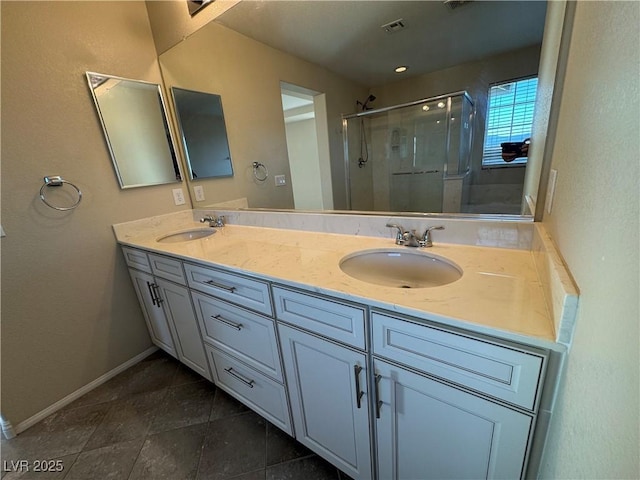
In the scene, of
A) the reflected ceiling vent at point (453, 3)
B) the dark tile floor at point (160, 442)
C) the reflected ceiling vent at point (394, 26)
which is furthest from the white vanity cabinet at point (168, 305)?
the reflected ceiling vent at point (453, 3)

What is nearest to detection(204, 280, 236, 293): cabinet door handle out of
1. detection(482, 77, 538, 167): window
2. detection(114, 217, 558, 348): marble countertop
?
detection(114, 217, 558, 348): marble countertop

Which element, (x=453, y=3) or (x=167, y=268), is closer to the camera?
(x=453, y=3)

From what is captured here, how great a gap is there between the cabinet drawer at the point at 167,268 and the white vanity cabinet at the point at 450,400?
107cm

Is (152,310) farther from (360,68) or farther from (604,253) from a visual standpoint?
(604,253)

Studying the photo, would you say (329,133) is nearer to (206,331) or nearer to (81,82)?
(206,331)

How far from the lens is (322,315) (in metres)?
0.87

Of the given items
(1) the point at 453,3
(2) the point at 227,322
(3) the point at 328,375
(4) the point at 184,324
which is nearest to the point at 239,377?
(2) the point at 227,322

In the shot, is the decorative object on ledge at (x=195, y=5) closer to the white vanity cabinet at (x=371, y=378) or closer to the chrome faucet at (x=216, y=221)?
the chrome faucet at (x=216, y=221)

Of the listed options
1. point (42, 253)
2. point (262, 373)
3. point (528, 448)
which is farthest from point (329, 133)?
point (42, 253)

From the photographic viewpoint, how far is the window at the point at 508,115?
88cm

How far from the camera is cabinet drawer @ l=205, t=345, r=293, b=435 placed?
1.16 metres

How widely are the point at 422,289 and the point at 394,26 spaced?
1074 millimetres

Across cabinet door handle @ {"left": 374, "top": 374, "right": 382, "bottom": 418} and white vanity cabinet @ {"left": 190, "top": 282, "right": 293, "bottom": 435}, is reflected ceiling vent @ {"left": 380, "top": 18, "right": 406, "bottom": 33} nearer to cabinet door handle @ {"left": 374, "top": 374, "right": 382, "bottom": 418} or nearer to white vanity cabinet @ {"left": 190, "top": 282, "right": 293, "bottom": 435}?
white vanity cabinet @ {"left": 190, "top": 282, "right": 293, "bottom": 435}

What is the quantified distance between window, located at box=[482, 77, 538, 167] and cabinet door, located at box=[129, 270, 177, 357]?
6.06ft
